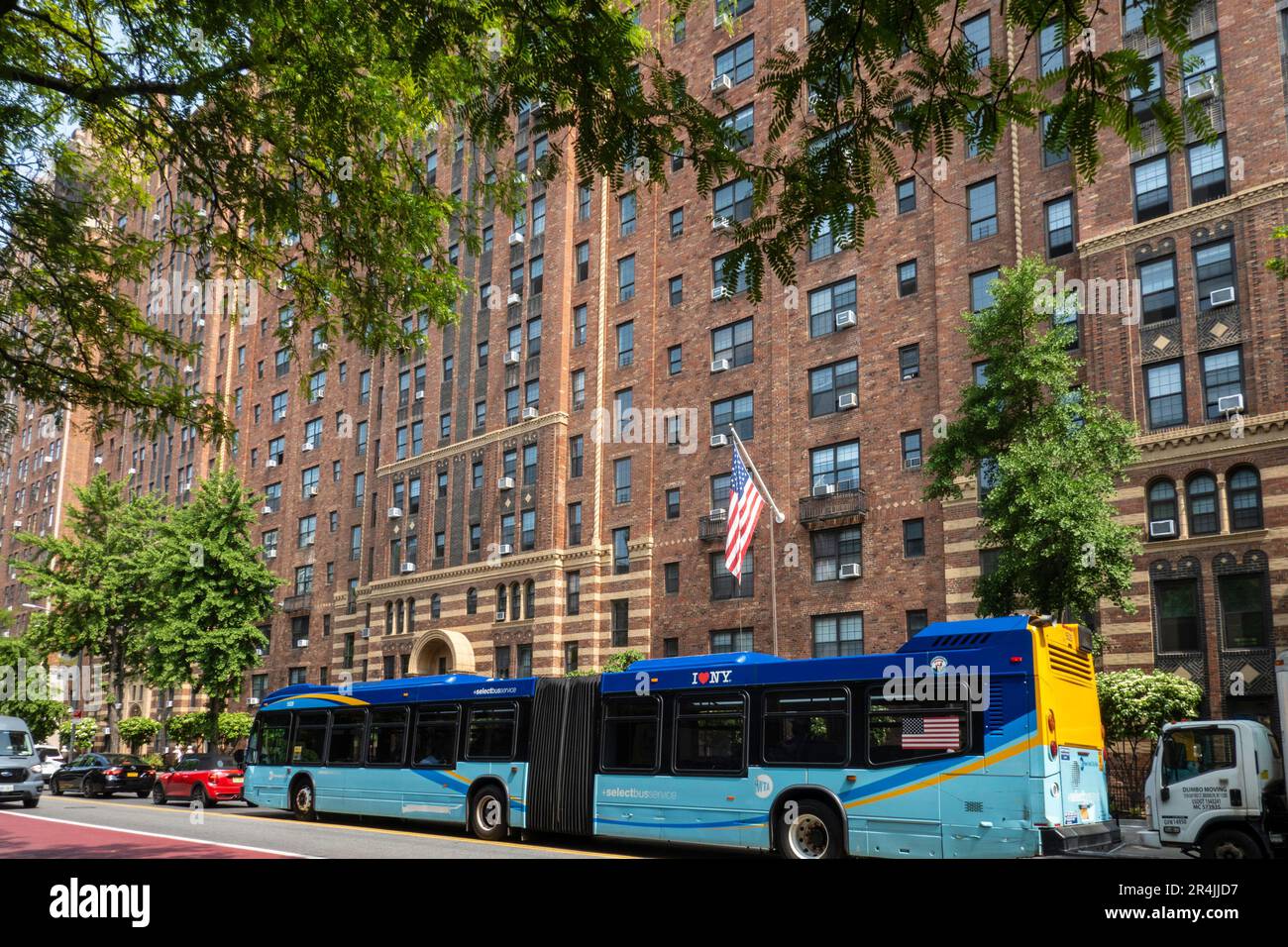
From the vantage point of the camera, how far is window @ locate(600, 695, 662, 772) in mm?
19188

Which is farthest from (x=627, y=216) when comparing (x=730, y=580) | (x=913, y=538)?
(x=913, y=538)

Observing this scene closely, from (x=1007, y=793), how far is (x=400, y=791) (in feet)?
44.4

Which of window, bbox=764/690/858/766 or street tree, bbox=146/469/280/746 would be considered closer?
window, bbox=764/690/858/766

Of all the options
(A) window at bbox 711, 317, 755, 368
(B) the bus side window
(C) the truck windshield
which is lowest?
(C) the truck windshield

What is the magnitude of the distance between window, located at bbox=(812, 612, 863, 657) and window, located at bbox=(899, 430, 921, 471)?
5254 mm

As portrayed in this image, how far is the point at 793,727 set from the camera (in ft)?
56.7

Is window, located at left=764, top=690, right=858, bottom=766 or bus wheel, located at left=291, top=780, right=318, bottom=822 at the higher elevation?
window, located at left=764, top=690, right=858, bottom=766

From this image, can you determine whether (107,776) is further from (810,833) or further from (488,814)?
(810,833)

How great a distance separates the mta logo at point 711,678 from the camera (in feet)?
60.1

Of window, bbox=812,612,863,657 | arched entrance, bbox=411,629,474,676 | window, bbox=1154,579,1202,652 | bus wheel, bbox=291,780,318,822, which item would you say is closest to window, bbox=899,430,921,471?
window, bbox=812,612,863,657

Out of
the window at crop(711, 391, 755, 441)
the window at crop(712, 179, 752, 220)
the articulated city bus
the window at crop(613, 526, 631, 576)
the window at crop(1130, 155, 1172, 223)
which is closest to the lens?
the articulated city bus

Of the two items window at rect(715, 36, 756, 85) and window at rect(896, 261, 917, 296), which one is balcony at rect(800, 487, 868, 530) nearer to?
window at rect(896, 261, 917, 296)

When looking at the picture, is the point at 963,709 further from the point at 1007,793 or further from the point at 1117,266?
the point at 1117,266

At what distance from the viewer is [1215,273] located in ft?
96.8
